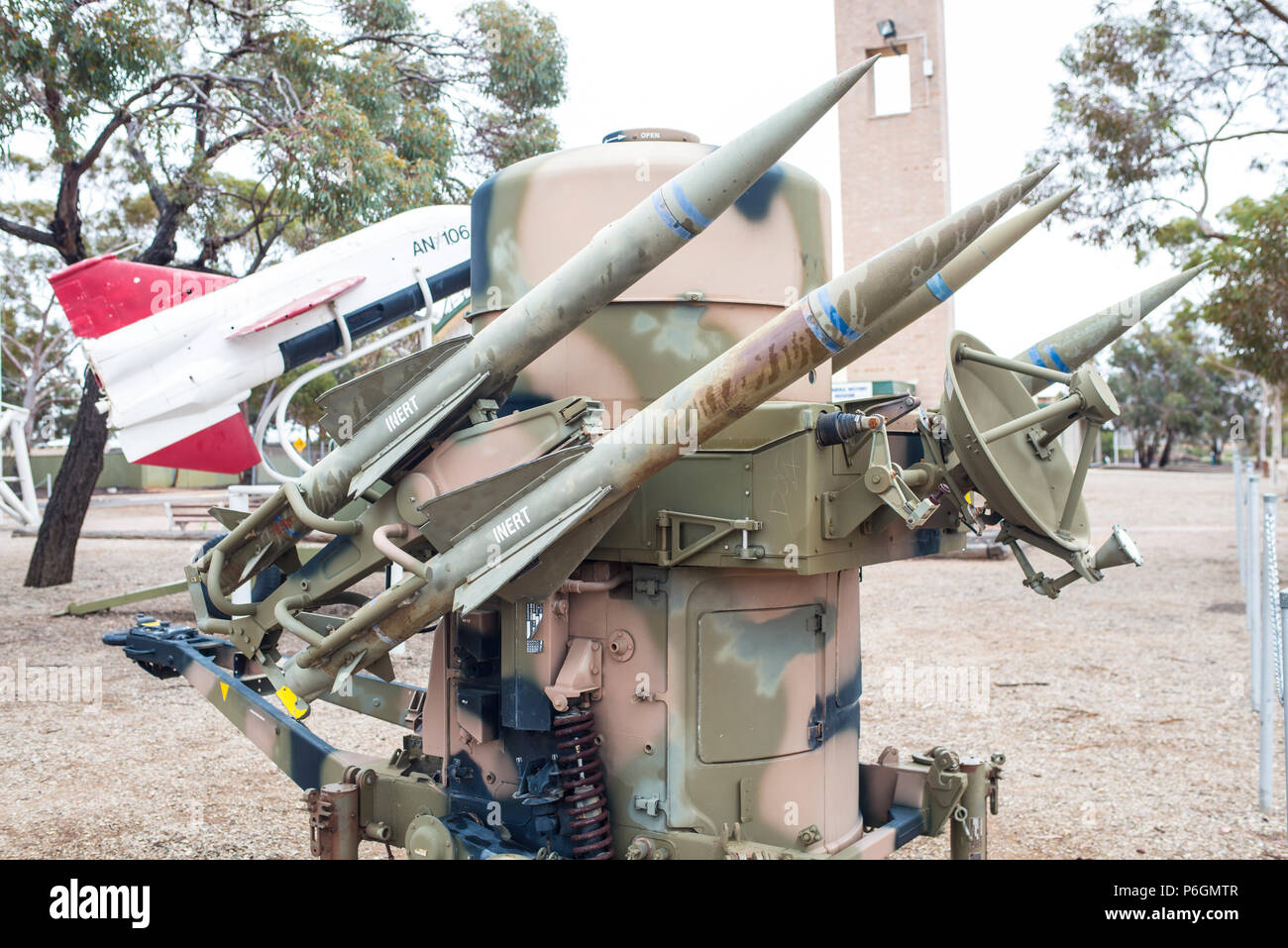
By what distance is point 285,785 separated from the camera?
6758 millimetres

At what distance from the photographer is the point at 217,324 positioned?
7895 millimetres

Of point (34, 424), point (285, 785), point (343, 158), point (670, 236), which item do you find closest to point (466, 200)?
point (343, 158)

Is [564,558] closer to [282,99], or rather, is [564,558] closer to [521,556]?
[521,556]

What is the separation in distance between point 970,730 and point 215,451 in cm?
588

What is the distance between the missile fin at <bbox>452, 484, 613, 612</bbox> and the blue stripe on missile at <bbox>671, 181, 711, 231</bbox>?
3.10 ft

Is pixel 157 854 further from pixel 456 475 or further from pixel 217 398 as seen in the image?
pixel 217 398

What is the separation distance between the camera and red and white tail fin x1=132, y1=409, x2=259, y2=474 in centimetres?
785

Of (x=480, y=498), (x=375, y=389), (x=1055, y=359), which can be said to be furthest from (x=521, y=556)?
(x=1055, y=359)

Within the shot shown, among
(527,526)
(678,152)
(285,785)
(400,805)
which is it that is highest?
(678,152)

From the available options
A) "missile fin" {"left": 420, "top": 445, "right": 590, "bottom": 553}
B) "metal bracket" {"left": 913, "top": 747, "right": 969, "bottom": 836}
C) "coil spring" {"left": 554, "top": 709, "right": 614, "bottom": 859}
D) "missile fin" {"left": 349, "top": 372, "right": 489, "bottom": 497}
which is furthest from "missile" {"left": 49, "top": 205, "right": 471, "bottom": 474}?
"metal bracket" {"left": 913, "top": 747, "right": 969, "bottom": 836}

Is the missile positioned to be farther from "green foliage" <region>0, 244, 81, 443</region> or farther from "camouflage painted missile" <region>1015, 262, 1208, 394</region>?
"green foliage" <region>0, 244, 81, 443</region>

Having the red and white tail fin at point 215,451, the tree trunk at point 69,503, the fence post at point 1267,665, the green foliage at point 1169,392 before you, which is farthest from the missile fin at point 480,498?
the green foliage at point 1169,392

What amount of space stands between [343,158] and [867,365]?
15.6 meters

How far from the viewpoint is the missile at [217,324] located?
7.70 meters
